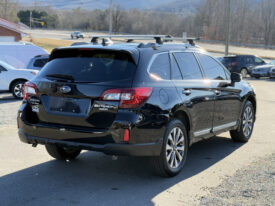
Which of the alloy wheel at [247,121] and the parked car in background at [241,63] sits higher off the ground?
the alloy wheel at [247,121]

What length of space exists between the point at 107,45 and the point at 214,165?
2.41 meters

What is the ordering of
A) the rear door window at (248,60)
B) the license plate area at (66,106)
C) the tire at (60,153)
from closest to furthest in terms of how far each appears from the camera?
the license plate area at (66,106) < the tire at (60,153) < the rear door window at (248,60)

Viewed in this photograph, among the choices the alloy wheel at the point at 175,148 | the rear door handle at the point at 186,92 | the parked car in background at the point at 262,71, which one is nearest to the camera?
the alloy wheel at the point at 175,148

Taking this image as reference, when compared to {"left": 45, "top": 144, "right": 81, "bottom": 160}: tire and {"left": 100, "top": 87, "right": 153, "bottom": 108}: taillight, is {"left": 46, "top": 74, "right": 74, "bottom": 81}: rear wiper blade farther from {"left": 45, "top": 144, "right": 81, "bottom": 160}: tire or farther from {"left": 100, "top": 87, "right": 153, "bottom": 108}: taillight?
{"left": 45, "top": 144, "right": 81, "bottom": 160}: tire

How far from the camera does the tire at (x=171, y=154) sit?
537cm

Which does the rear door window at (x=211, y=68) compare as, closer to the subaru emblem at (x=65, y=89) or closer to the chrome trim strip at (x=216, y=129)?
the chrome trim strip at (x=216, y=129)

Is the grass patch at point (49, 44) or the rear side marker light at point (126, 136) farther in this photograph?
the grass patch at point (49, 44)

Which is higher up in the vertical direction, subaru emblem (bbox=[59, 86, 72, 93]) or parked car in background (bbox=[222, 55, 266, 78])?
subaru emblem (bbox=[59, 86, 72, 93])

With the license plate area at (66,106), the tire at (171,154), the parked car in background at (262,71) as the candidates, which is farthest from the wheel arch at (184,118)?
the parked car in background at (262,71)

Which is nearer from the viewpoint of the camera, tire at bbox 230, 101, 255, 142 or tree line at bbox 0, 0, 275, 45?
tire at bbox 230, 101, 255, 142

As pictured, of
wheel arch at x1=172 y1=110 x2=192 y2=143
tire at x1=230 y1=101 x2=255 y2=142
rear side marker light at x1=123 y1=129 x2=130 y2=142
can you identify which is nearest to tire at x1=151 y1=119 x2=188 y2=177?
wheel arch at x1=172 y1=110 x2=192 y2=143

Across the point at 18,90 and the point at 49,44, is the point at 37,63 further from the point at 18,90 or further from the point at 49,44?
the point at 49,44

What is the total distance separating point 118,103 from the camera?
4.94 meters

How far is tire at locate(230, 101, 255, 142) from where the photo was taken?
25.7 ft
